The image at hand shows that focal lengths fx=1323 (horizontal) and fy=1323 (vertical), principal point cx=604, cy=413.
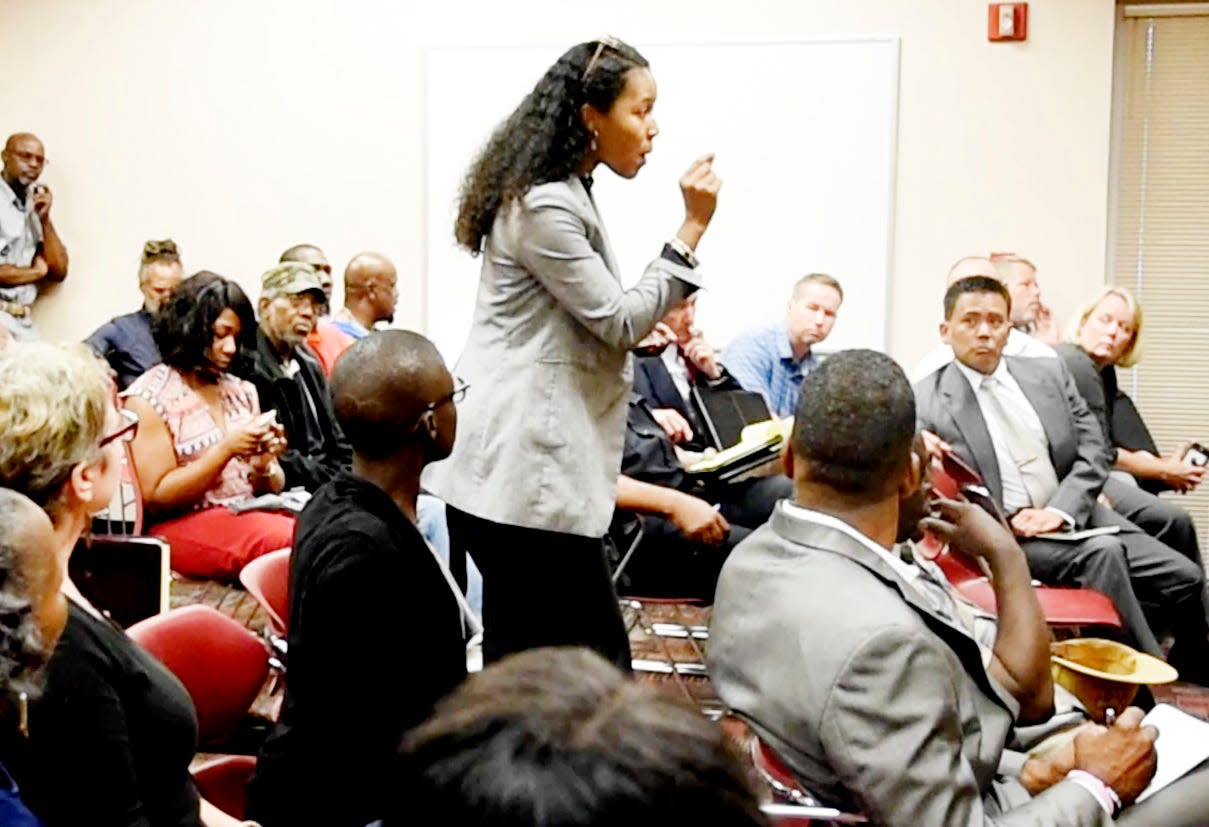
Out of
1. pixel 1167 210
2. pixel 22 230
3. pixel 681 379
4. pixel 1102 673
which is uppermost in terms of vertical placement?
pixel 1167 210

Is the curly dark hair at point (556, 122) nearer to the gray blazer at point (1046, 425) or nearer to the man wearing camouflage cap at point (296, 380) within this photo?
the gray blazer at point (1046, 425)

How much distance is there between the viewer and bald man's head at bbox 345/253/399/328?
5188 mm

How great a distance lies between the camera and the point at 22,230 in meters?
5.98

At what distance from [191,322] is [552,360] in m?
1.72

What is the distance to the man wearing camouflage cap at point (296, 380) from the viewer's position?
4047mm

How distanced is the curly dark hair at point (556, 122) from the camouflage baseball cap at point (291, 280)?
2.43 meters

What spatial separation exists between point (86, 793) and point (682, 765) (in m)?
0.96

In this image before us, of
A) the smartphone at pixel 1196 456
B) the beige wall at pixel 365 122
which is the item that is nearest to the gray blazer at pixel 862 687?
the smartphone at pixel 1196 456

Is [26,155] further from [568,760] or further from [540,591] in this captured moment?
[568,760]

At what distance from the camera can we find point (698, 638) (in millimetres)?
3145

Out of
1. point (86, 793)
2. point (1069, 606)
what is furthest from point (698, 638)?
point (86, 793)

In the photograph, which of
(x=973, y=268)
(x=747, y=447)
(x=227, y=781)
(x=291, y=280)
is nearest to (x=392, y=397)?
(x=227, y=781)

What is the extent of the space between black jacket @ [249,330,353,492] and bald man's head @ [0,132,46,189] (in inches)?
93.8

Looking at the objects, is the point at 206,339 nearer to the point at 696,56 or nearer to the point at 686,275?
the point at 686,275
